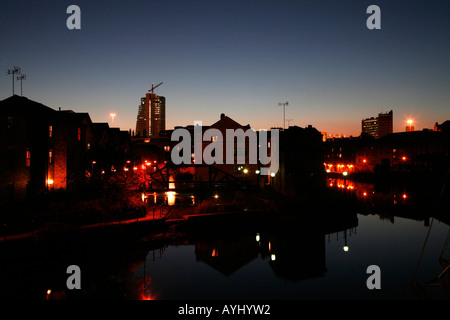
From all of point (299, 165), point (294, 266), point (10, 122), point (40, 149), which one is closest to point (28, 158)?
point (40, 149)

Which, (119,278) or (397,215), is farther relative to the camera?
(397,215)

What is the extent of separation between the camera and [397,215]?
42.9 m

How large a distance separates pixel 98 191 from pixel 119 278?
1329 centimetres

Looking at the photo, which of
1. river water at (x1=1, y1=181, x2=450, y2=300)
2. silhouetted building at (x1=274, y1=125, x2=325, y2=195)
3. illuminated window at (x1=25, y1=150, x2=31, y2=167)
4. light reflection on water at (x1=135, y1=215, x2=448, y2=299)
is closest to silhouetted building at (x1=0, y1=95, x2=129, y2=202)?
illuminated window at (x1=25, y1=150, x2=31, y2=167)

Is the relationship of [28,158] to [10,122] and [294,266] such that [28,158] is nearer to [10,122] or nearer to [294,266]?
[10,122]

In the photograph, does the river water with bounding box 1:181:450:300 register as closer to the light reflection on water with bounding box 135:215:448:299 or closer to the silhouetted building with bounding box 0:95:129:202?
the light reflection on water with bounding box 135:215:448:299

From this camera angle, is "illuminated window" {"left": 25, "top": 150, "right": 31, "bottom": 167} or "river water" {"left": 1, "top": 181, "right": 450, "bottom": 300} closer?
"river water" {"left": 1, "top": 181, "right": 450, "bottom": 300}

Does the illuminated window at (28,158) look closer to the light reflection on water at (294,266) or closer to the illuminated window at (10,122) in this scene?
the illuminated window at (10,122)

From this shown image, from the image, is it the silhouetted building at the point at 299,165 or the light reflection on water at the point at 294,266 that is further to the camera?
the silhouetted building at the point at 299,165

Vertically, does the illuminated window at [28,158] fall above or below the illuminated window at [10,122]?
below

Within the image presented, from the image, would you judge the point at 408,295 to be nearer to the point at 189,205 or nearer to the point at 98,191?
the point at 189,205

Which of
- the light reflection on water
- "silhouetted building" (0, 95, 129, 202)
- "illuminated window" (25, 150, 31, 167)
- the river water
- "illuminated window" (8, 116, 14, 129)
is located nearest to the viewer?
the river water

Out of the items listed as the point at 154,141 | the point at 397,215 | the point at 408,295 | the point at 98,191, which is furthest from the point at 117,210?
the point at 154,141

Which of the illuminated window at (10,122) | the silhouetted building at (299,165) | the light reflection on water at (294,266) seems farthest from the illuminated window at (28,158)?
the silhouetted building at (299,165)
